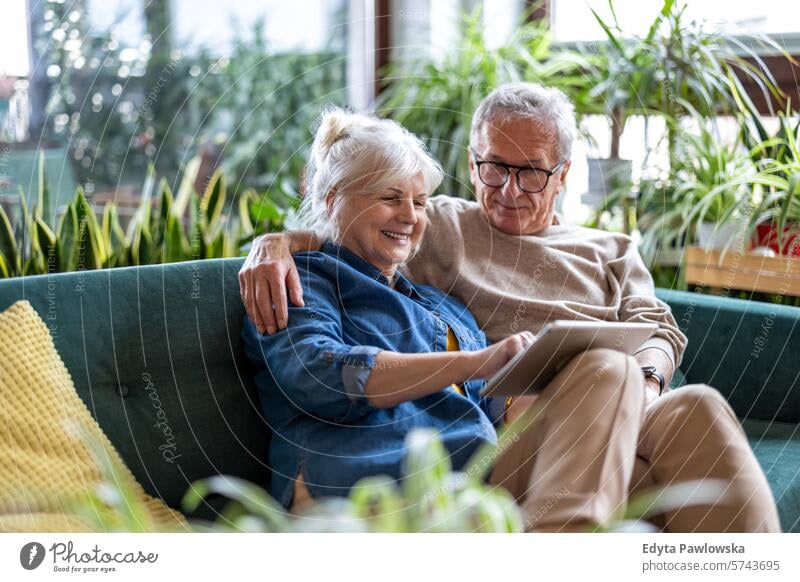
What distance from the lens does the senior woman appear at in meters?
1.32

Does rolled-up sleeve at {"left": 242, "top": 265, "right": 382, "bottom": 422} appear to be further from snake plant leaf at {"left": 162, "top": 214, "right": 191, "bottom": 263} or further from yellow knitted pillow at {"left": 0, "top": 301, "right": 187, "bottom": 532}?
snake plant leaf at {"left": 162, "top": 214, "right": 191, "bottom": 263}

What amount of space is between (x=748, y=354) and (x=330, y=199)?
90 centimetres

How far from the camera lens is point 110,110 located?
257 cm

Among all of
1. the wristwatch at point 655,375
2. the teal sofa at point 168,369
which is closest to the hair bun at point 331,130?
the teal sofa at point 168,369

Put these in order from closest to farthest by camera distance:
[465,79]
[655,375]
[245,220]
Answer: [655,375] < [245,220] < [465,79]

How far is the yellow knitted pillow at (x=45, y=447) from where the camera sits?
49.4 inches

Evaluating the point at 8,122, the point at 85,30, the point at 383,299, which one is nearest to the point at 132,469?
the point at 383,299

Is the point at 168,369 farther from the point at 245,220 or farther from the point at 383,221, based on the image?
the point at 245,220

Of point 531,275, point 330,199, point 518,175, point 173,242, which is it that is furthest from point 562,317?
point 173,242

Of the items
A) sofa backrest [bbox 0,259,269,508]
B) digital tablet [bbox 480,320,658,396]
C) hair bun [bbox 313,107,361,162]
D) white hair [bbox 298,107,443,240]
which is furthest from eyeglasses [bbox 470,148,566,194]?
sofa backrest [bbox 0,259,269,508]

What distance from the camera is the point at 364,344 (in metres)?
1.41

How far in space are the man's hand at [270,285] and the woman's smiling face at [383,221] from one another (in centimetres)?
11
